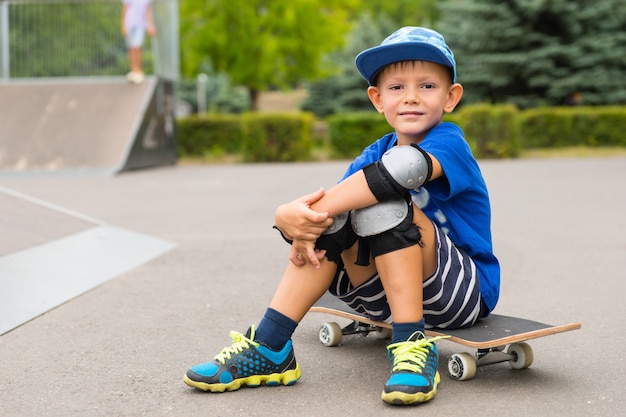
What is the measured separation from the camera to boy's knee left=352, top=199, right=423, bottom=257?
2.66m

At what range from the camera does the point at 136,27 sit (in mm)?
15188

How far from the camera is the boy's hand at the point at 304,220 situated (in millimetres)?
2672

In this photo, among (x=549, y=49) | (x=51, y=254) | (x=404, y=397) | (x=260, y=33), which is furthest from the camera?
(x=260, y=33)

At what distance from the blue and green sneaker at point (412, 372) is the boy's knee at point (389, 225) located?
1.05ft

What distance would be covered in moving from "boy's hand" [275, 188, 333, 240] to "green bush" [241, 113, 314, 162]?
14.5m

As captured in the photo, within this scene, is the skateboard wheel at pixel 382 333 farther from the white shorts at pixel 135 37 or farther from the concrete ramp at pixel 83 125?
the white shorts at pixel 135 37

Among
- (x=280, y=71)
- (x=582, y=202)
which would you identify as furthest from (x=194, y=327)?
(x=280, y=71)

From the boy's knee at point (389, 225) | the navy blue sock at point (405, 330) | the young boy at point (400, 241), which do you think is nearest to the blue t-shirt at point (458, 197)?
the young boy at point (400, 241)

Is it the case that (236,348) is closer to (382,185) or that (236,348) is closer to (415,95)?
(382,185)

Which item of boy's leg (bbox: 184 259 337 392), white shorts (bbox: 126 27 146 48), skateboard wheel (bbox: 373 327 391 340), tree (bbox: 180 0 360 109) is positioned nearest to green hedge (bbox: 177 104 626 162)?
white shorts (bbox: 126 27 146 48)

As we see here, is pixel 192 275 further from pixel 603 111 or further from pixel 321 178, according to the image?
pixel 603 111

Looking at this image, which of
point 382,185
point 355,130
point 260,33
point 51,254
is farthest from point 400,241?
point 260,33

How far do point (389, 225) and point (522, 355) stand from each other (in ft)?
2.56

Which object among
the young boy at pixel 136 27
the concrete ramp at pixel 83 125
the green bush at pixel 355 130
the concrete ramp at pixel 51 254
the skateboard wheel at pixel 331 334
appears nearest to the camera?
the skateboard wheel at pixel 331 334
